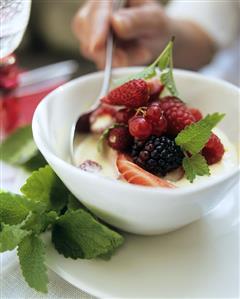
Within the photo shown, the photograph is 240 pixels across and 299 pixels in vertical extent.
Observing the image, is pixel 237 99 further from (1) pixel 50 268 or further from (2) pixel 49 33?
(2) pixel 49 33

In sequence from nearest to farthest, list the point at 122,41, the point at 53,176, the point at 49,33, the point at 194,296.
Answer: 1. the point at 194,296
2. the point at 53,176
3. the point at 122,41
4. the point at 49,33

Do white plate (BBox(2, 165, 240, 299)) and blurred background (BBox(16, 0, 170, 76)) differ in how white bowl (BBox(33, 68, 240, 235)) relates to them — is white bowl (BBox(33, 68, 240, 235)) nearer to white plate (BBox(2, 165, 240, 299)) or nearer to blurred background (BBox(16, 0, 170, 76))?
white plate (BBox(2, 165, 240, 299))

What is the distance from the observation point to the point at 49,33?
187 cm

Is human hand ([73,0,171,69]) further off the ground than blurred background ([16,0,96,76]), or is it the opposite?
human hand ([73,0,171,69])

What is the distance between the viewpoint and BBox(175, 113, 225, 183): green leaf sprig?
23.3 inches

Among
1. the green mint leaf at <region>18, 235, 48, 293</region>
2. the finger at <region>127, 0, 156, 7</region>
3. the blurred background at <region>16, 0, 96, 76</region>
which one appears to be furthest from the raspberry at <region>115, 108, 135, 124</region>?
the blurred background at <region>16, 0, 96, 76</region>

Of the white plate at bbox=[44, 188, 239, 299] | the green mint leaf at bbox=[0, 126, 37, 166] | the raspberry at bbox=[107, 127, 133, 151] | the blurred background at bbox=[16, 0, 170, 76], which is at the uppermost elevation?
the raspberry at bbox=[107, 127, 133, 151]

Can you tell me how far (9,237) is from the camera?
1.83 feet

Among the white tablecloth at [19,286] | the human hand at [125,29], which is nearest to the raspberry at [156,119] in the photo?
the white tablecloth at [19,286]

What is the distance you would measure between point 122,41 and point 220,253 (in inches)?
22.7

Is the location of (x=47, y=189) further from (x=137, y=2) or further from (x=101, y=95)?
(x=137, y=2)

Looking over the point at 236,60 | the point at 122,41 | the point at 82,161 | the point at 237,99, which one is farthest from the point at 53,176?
the point at 236,60

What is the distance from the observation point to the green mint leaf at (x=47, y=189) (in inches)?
25.8

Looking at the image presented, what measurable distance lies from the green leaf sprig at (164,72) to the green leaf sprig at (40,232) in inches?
8.2
